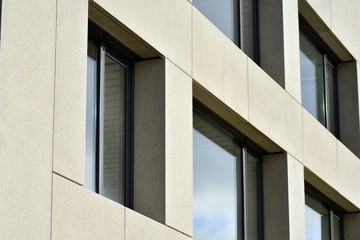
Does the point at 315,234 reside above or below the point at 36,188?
above

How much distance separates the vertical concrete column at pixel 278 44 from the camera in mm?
21938

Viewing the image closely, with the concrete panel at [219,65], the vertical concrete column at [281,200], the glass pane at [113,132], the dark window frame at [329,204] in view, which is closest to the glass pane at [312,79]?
the dark window frame at [329,204]

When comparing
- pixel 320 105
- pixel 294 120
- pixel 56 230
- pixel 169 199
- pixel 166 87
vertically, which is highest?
pixel 320 105

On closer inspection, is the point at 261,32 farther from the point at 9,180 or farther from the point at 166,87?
the point at 9,180

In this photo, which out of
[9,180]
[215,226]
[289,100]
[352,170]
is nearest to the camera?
[9,180]

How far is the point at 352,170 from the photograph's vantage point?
2580 centimetres

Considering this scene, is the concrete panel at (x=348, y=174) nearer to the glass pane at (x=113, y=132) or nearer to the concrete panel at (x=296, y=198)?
the concrete panel at (x=296, y=198)

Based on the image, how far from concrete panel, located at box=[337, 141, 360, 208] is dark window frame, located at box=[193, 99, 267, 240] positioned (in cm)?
385

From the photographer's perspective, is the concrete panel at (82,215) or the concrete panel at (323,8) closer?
the concrete panel at (82,215)

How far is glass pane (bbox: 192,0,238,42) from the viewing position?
19.5m

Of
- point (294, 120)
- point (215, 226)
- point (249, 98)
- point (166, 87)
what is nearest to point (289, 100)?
point (294, 120)

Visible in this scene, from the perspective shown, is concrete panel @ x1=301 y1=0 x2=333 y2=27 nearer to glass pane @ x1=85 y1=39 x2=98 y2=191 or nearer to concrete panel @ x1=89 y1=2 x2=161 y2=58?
concrete panel @ x1=89 y1=2 x2=161 y2=58

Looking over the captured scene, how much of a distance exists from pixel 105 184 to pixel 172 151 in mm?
1222

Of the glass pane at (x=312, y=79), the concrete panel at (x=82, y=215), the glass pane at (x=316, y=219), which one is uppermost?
the glass pane at (x=312, y=79)
